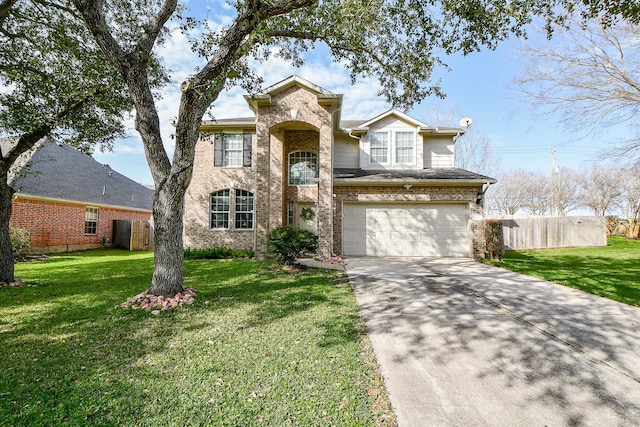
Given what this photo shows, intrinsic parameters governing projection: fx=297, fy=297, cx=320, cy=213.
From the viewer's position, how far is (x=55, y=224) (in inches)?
578

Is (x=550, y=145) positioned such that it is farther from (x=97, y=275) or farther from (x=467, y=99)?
(x=97, y=275)

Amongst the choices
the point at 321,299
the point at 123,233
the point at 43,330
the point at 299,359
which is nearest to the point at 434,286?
the point at 321,299

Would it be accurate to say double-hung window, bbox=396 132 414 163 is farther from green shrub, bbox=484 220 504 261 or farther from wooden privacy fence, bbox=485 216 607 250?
wooden privacy fence, bbox=485 216 607 250

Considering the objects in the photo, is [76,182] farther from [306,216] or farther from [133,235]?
[306,216]

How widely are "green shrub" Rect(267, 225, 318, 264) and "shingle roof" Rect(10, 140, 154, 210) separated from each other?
1068cm

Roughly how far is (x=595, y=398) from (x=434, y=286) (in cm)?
431

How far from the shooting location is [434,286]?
7184 millimetres

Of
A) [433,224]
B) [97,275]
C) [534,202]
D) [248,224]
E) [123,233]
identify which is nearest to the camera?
[97,275]

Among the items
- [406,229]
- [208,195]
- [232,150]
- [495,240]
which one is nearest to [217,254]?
[208,195]

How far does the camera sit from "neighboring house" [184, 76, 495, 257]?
38.1 feet

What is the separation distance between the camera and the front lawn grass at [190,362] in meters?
2.56

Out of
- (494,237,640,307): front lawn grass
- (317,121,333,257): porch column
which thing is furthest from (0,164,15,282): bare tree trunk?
(494,237,640,307): front lawn grass

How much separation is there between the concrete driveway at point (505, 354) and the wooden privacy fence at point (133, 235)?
1527 cm

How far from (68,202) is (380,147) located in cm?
1588
